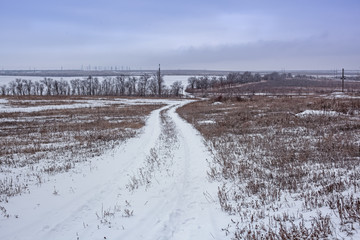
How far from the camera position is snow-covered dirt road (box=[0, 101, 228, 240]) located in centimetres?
562

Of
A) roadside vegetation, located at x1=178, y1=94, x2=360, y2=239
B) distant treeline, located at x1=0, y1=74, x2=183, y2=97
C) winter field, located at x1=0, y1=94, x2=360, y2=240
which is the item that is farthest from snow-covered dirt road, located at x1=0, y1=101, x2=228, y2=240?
distant treeline, located at x1=0, y1=74, x2=183, y2=97

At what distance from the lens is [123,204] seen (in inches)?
281

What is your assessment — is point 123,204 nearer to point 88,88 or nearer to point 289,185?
point 289,185

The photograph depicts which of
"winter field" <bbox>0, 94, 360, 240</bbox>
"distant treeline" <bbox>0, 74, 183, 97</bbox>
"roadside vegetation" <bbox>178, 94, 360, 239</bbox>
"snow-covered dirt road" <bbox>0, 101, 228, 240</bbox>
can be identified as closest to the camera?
"roadside vegetation" <bbox>178, 94, 360, 239</bbox>

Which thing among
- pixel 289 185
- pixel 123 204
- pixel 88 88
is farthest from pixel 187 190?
pixel 88 88

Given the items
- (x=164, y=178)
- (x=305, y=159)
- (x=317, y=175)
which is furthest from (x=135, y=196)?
(x=305, y=159)

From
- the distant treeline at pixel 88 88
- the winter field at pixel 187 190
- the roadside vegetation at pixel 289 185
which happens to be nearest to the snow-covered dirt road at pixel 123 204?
the winter field at pixel 187 190

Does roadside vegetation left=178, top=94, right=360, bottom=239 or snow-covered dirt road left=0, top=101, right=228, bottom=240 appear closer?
roadside vegetation left=178, top=94, right=360, bottom=239

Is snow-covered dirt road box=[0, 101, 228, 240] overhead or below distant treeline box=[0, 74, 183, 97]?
below

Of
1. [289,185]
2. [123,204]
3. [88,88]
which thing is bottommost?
[123,204]

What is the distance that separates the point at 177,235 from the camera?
5379 mm

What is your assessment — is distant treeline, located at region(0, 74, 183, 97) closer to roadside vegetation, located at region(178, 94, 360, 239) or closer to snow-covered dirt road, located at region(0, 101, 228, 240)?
roadside vegetation, located at region(178, 94, 360, 239)

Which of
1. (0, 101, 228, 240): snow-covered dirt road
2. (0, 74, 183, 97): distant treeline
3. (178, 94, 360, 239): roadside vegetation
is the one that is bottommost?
(0, 101, 228, 240): snow-covered dirt road

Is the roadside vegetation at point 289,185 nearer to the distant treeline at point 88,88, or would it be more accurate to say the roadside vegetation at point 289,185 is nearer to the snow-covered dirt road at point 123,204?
the snow-covered dirt road at point 123,204
